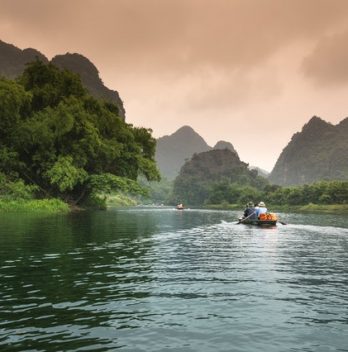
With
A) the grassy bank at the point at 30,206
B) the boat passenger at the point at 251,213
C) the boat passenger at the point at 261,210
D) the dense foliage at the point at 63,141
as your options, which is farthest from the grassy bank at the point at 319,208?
the grassy bank at the point at 30,206

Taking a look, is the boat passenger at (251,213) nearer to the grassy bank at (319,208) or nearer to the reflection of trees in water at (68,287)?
the reflection of trees in water at (68,287)

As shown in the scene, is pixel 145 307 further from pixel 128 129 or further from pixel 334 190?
pixel 334 190

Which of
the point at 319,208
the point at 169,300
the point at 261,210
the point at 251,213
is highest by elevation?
the point at 319,208

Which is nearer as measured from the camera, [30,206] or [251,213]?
[251,213]

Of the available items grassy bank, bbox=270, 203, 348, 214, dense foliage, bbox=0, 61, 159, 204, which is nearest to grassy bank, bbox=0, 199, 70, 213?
dense foliage, bbox=0, 61, 159, 204

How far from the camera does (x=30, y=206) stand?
4903 centimetres

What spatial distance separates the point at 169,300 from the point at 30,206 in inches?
1639

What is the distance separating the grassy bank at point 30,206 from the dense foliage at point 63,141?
2318mm

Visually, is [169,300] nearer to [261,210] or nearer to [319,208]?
[261,210]

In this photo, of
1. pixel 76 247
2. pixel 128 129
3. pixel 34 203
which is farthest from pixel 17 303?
pixel 128 129

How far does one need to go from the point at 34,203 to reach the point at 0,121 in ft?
38.2

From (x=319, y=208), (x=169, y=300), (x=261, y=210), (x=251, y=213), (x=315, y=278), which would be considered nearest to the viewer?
(x=169, y=300)

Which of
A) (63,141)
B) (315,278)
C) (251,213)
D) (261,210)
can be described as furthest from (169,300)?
(63,141)

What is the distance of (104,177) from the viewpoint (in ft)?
190
